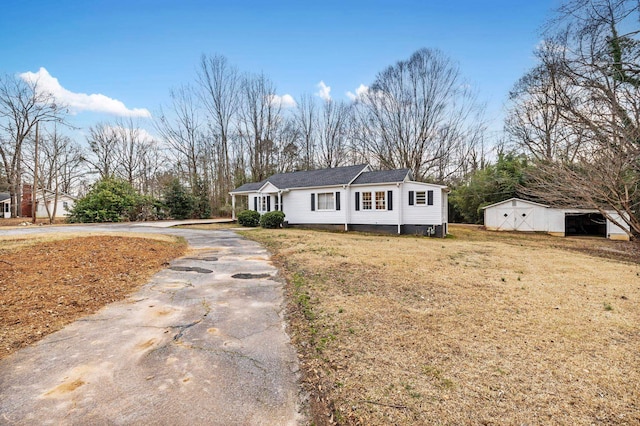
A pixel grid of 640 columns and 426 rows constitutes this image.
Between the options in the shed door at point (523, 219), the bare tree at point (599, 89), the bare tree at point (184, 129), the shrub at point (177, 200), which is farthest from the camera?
the bare tree at point (184, 129)

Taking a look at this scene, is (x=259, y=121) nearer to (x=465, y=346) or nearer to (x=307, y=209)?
(x=307, y=209)

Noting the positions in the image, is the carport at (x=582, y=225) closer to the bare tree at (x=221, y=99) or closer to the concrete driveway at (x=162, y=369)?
the concrete driveway at (x=162, y=369)

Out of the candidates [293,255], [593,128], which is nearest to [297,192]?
[293,255]

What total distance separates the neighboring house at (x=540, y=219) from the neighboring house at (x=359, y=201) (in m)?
5.77

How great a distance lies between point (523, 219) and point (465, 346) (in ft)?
65.3

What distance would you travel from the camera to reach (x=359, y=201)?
17.2 metres

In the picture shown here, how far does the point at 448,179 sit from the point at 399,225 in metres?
13.5

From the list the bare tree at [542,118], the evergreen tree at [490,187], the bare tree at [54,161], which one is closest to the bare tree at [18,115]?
the bare tree at [54,161]

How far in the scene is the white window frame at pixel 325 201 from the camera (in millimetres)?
17875

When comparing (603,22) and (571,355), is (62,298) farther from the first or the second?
(603,22)

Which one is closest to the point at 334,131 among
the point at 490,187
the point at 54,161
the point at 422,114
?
the point at 422,114

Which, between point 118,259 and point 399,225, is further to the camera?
point 399,225

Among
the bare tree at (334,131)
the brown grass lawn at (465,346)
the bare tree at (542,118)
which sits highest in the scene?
the bare tree at (334,131)

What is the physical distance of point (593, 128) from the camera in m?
9.63
